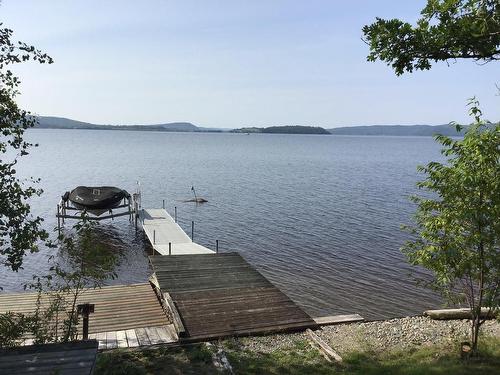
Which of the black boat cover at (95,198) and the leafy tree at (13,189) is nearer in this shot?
the leafy tree at (13,189)

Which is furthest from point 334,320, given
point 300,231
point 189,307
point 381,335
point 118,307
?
point 300,231

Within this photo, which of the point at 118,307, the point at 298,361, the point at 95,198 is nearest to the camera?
the point at 298,361

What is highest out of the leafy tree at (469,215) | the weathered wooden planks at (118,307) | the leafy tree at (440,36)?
the leafy tree at (440,36)

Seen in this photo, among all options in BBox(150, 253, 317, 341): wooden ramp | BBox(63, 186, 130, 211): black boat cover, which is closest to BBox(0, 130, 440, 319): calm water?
BBox(63, 186, 130, 211): black boat cover

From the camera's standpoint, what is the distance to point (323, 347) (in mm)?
11641

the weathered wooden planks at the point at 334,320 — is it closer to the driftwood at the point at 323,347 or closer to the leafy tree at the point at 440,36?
the driftwood at the point at 323,347

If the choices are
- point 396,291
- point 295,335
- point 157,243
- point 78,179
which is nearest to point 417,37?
point 295,335

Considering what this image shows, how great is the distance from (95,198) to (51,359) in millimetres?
28154

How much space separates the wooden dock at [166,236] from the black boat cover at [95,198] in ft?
9.29

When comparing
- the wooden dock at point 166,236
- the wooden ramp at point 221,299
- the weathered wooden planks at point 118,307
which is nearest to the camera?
the wooden ramp at point 221,299

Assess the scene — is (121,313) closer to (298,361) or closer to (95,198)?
(298,361)

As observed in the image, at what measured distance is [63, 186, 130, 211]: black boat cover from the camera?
3347 cm

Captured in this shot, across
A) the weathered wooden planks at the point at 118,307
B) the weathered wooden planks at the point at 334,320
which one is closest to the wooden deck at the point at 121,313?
the weathered wooden planks at the point at 118,307

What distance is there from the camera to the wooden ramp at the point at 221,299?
42.2ft
